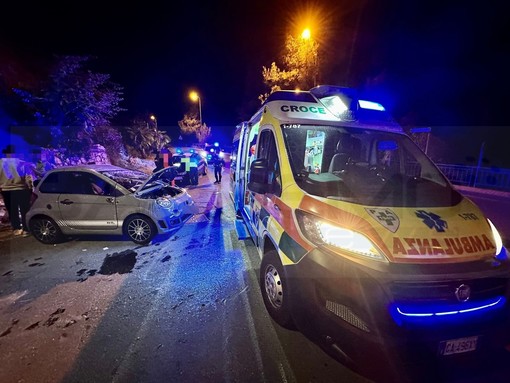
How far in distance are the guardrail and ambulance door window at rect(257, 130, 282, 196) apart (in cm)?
1229

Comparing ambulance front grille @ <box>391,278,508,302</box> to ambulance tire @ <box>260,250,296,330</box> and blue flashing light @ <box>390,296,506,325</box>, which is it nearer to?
blue flashing light @ <box>390,296,506,325</box>

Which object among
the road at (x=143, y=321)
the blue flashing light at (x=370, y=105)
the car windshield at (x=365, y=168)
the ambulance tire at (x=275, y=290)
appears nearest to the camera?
the road at (x=143, y=321)

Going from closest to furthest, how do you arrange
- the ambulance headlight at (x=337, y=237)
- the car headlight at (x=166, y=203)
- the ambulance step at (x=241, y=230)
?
the ambulance headlight at (x=337, y=237), the ambulance step at (x=241, y=230), the car headlight at (x=166, y=203)

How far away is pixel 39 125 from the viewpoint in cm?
1124

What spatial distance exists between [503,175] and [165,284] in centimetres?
1380

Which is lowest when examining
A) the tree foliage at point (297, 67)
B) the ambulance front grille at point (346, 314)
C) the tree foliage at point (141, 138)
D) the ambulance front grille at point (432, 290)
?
the ambulance front grille at point (346, 314)

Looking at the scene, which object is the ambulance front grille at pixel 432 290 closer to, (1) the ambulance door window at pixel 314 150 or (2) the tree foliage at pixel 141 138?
(1) the ambulance door window at pixel 314 150

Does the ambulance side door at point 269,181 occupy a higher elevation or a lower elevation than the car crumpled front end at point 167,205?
higher

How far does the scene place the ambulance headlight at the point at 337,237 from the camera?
1995mm

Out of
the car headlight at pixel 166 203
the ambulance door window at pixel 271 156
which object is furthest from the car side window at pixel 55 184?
the ambulance door window at pixel 271 156

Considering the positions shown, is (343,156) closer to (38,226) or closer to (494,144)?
(38,226)

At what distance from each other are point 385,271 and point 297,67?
13.1 metres

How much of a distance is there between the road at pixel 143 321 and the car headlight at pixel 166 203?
0.84 meters

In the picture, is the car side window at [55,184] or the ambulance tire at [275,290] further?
the car side window at [55,184]
